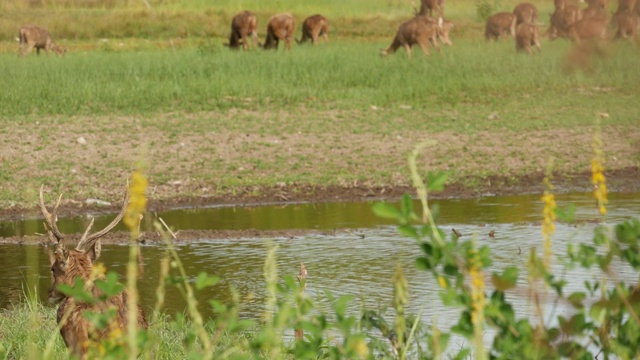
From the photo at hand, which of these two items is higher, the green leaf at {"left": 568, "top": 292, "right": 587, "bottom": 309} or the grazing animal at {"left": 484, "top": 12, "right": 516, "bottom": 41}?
the green leaf at {"left": 568, "top": 292, "right": 587, "bottom": 309}

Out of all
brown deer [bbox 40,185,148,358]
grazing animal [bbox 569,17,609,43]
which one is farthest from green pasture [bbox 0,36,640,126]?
grazing animal [bbox 569,17,609,43]

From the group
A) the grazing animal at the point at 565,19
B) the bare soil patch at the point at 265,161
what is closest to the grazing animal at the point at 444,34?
A: the bare soil patch at the point at 265,161

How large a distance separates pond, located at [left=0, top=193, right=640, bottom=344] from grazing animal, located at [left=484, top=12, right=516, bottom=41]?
1220 centimetres

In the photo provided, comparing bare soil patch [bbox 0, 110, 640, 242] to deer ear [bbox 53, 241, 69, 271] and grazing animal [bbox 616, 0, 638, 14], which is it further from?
grazing animal [bbox 616, 0, 638, 14]

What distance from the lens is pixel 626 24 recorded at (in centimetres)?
275

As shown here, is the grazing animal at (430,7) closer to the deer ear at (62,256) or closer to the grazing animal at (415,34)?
the grazing animal at (415,34)

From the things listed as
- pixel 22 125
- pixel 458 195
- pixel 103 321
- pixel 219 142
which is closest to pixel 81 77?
pixel 22 125

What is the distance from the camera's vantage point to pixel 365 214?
36.7ft

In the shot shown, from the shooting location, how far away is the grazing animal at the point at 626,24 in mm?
2719

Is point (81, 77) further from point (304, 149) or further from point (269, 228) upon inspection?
point (269, 228)

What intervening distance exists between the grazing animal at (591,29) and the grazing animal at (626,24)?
39 mm

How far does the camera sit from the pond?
26.3 feet

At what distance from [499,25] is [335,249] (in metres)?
15.4

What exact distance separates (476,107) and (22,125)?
5.79 m
